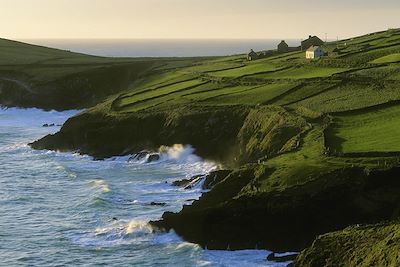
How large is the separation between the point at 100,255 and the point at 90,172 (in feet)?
87.5

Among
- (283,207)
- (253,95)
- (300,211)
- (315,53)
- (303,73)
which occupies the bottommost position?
(300,211)

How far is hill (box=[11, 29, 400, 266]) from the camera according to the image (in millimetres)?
39250

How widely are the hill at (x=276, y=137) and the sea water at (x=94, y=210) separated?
190 cm

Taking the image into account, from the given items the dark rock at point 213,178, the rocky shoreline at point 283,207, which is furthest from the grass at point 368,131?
the dark rock at point 213,178

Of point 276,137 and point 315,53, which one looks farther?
point 315,53

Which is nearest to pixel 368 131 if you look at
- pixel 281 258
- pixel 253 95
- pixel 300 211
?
Answer: pixel 300 211

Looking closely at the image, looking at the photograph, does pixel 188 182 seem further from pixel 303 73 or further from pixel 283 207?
pixel 303 73

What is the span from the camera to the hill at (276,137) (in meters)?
39.2

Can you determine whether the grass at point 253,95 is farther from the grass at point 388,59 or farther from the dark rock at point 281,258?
the dark rock at point 281,258

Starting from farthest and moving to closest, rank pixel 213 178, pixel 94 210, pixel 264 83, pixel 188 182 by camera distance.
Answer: pixel 264 83 < pixel 188 182 < pixel 213 178 < pixel 94 210

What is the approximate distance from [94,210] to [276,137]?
18013mm

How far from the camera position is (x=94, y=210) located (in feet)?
166

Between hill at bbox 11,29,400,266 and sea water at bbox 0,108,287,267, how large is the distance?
6.23ft

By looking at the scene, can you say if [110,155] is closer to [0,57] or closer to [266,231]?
[266,231]
